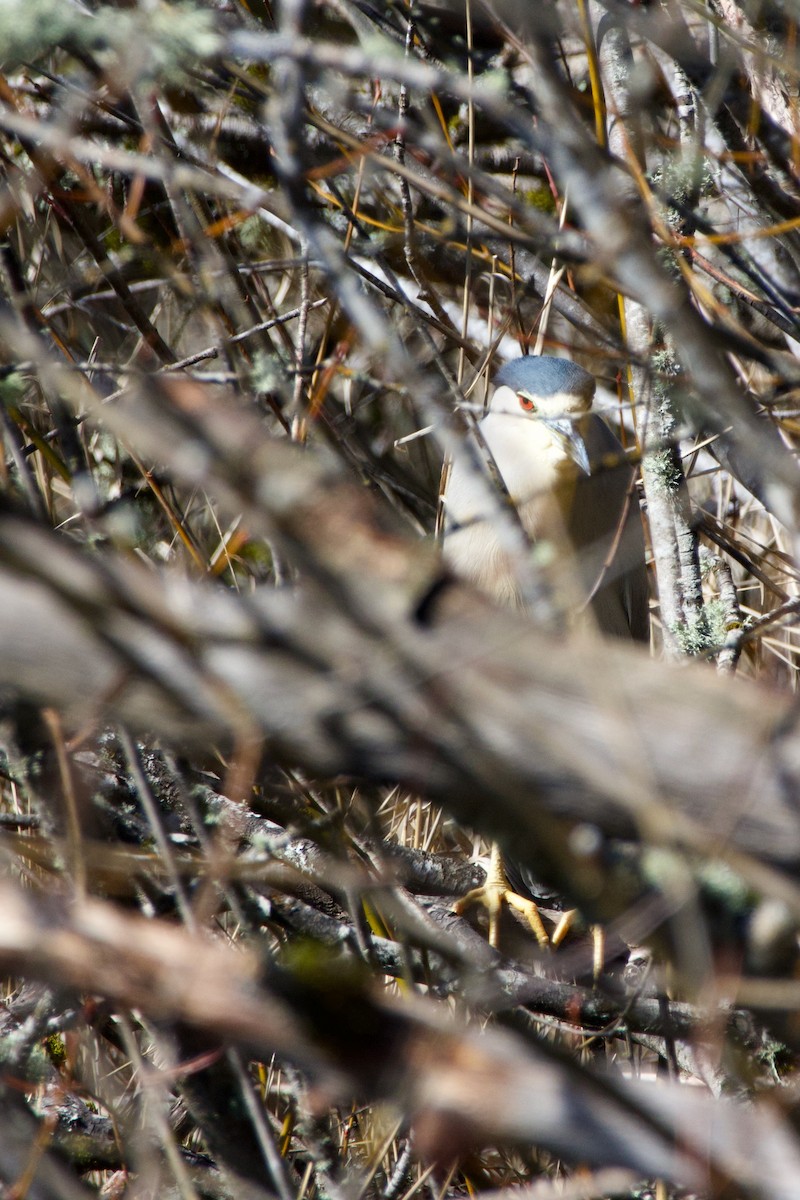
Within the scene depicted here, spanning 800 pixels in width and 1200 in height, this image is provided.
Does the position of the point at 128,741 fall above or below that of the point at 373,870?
above

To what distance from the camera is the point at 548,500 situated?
8.98ft

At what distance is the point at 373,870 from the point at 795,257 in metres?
1.66

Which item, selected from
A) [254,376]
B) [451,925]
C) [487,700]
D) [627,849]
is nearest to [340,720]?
[487,700]

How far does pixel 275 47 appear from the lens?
101 centimetres

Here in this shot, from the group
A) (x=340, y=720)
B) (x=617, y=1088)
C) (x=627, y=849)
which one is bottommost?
(x=617, y=1088)

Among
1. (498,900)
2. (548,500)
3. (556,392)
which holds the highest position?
(556,392)

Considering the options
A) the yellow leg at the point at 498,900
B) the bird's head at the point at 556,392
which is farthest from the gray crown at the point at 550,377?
the yellow leg at the point at 498,900

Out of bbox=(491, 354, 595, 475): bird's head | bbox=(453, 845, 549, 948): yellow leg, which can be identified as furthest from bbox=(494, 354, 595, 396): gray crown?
bbox=(453, 845, 549, 948): yellow leg

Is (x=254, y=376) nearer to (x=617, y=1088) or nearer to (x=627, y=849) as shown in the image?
(x=627, y=849)

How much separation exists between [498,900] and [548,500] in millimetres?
1012

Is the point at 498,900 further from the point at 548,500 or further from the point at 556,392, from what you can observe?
the point at 556,392

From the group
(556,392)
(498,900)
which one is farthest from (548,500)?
(498,900)

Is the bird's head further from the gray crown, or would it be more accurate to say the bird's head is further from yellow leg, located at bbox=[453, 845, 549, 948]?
yellow leg, located at bbox=[453, 845, 549, 948]

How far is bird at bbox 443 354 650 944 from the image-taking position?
267cm
